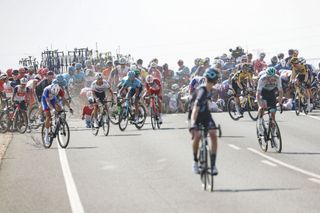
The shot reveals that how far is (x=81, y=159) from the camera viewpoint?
68.9 ft

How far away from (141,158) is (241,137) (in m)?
4.87

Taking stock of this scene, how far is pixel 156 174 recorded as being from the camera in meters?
→ 17.8

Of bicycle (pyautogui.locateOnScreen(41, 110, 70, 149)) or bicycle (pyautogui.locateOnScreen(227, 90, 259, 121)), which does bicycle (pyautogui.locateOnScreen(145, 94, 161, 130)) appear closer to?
bicycle (pyautogui.locateOnScreen(227, 90, 259, 121))

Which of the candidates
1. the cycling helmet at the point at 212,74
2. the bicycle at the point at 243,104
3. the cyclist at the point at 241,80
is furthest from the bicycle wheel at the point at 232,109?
the cycling helmet at the point at 212,74

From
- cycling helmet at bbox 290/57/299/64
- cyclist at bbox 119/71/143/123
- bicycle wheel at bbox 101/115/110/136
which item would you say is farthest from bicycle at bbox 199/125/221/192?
cycling helmet at bbox 290/57/299/64

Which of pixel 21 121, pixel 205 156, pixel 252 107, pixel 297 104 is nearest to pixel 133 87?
pixel 21 121

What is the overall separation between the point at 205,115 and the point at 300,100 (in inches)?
598

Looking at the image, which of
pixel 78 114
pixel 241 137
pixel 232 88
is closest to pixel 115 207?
pixel 241 137

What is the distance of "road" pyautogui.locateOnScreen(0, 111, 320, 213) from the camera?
14039 mm

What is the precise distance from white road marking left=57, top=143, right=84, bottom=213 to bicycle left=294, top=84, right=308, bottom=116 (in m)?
10.1

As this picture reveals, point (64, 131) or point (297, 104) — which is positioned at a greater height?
point (297, 104)

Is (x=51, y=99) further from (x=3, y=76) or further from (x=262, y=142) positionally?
(x=3, y=76)

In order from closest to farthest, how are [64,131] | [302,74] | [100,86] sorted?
[64,131] < [100,86] < [302,74]

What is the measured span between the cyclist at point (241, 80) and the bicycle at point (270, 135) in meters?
7.61
